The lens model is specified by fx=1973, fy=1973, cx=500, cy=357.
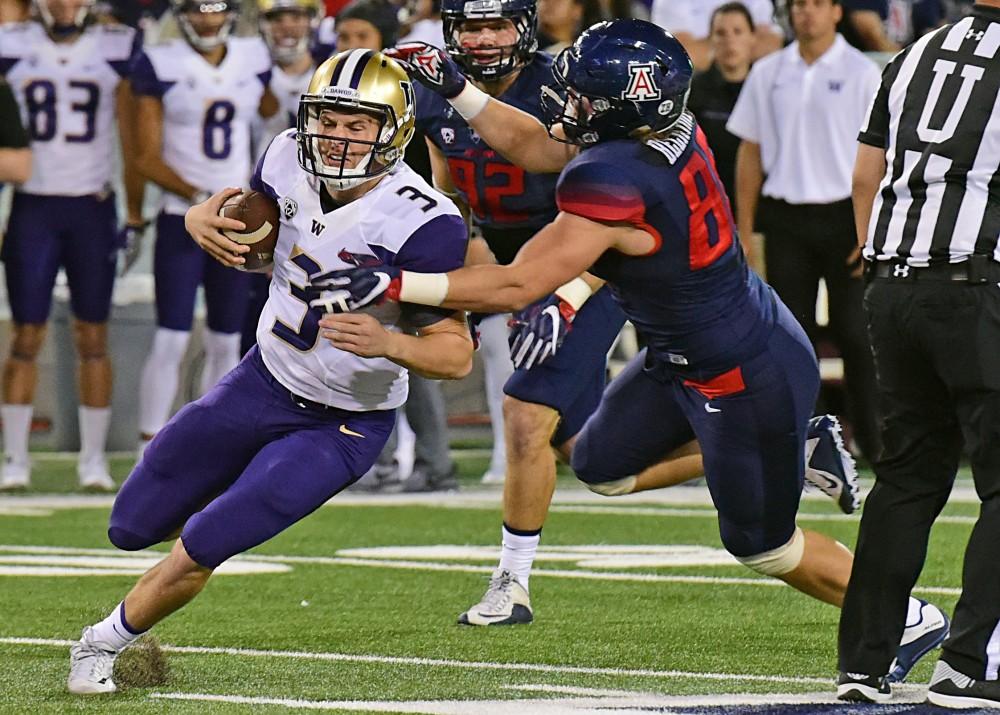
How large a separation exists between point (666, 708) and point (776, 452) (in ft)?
2.21

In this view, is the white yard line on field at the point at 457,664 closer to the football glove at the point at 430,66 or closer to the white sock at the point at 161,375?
the football glove at the point at 430,66

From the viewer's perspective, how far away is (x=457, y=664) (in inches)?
165

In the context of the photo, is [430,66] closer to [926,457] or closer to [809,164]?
[926,457]

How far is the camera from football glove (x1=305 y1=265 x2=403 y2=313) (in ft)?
11.8

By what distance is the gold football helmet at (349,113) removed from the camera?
3986mm

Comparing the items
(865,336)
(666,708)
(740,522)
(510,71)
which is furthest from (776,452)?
(865,336)

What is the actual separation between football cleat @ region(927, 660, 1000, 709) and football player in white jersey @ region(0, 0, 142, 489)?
201 inches

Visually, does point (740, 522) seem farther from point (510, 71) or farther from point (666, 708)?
point (510, 71)

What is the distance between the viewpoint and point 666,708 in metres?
3.56

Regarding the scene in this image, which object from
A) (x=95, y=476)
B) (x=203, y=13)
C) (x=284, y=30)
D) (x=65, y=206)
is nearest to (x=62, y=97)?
(x=65, y=206)

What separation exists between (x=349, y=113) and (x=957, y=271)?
1259 mm

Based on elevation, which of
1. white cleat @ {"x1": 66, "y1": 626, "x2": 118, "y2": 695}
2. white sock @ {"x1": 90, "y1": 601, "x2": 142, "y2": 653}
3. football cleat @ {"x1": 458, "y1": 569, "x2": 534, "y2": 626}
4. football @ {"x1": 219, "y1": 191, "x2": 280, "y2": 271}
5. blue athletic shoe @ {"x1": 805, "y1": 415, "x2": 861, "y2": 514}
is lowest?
football cleat @ {"x1": 458, "y1": 569, "x2": 534, "y2": 626}

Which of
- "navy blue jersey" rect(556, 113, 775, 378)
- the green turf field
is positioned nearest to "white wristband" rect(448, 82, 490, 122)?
"navy blue jersey" rect(556, 113, 775, 378)

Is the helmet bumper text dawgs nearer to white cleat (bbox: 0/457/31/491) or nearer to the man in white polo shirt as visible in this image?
white cleat (bbox: 0/457/31/491)
